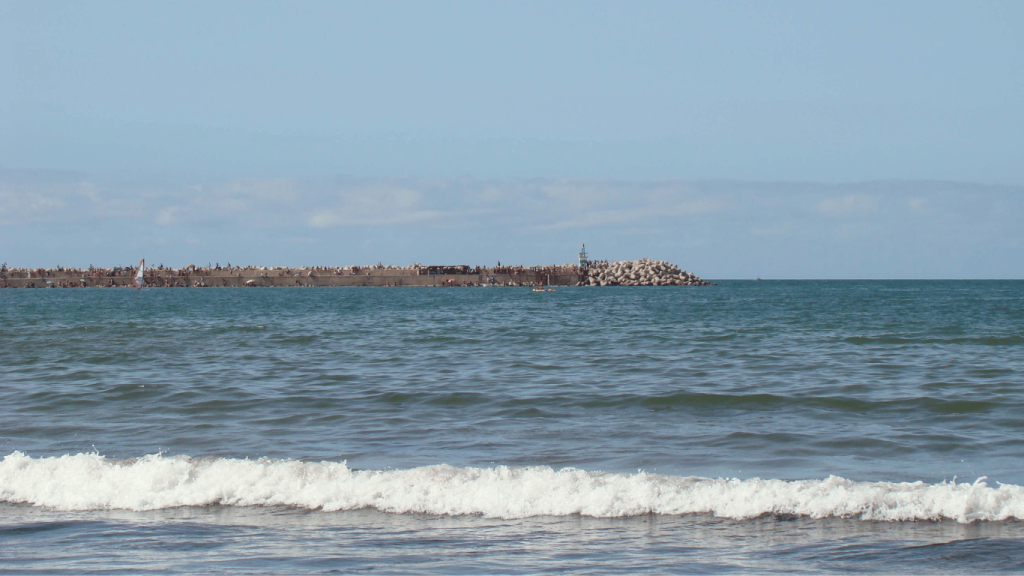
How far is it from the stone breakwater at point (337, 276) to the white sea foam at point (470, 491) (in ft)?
382

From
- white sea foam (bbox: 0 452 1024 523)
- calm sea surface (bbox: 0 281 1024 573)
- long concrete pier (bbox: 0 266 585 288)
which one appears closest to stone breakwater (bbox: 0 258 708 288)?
long concrete pier (bbox: 0 266 585 288)

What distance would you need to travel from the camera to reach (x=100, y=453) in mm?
10555

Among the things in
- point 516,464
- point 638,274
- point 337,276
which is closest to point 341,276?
point 337,276

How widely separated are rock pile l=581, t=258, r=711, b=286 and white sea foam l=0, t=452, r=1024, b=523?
11382cm

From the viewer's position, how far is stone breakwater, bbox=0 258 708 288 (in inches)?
4998

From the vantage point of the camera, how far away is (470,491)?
8.39 metres

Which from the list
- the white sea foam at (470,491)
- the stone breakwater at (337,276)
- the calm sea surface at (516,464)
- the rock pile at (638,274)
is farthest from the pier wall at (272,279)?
the white sea foam at (470,491)

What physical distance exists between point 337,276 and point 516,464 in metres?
125

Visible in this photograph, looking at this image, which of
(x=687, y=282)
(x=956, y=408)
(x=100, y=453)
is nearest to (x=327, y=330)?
(x=100, y=453)

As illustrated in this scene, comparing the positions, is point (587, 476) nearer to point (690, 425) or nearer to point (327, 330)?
point (690, 425)

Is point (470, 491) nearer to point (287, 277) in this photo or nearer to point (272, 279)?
point (287, 277)

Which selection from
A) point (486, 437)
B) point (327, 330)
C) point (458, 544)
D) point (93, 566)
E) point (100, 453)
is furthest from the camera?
point (327, 330)

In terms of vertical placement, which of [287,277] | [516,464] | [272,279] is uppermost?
[287,277]

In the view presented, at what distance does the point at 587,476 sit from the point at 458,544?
2182 millimetres
